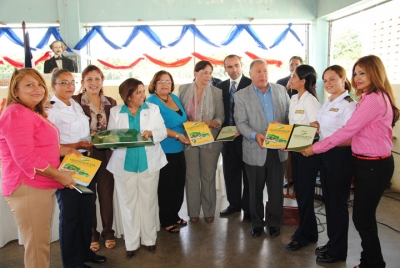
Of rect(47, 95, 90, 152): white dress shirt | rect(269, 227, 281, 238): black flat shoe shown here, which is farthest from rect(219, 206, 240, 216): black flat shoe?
rect(47, 95, 90, 152): white dress shirt

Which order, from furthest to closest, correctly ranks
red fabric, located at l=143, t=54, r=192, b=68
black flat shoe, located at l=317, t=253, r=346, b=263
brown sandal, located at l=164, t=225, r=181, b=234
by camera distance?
1. red fabric, located at l=143, t=54, r=192, b=68
2. brown sandal, located at l=164, t=225, r=181, b=234
3. black flat shoe, located at l=317, t=253, r=346, b=263

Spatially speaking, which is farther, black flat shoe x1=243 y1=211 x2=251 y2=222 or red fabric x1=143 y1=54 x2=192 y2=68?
red fabric x1=143 y1=54 x2=192 y2=68

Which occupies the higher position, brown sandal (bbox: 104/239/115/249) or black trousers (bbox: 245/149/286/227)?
black trousers (bbox: 245/149/286/227)

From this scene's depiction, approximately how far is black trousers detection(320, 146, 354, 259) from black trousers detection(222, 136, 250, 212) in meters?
1.17

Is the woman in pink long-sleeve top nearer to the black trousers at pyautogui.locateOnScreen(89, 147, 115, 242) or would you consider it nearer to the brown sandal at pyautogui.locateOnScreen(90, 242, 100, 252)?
the black trousers at pyautogui.locateOnScreen(89, 147, 115, 242)

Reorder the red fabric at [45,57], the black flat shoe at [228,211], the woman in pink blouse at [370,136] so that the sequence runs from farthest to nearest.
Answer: the red fabric at [45,57] → the black flat shoe at [228,211] → the woman in pink blouse at [370,136]

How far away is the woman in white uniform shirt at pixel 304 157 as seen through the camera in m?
2.81

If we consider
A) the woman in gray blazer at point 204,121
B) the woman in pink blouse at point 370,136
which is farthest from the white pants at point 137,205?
the woman in pink blouse at point 370,136

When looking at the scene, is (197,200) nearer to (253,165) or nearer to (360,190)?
(253,165)

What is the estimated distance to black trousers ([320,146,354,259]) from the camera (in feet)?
8.29

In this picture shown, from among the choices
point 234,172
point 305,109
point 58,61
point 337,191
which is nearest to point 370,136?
point 337,191

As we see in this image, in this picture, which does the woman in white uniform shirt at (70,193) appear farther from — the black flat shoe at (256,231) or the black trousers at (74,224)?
the black flat shoe at (256,231)

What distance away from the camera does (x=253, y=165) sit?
3184 mm

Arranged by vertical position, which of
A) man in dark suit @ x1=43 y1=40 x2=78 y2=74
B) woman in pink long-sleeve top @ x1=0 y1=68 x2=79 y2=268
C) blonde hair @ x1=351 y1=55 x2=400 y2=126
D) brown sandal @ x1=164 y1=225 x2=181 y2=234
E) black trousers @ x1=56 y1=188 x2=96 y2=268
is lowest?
brown sandal @ x1=164 y1=225 x2=181 y2=234
